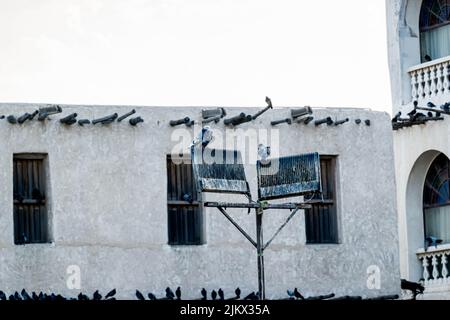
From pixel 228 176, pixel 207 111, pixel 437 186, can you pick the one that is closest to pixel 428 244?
pixel 437 186

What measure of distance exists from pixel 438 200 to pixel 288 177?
8476 millimetres

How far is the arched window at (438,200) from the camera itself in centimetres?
3566

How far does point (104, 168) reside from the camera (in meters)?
31.6

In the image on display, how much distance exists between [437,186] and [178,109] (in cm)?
663

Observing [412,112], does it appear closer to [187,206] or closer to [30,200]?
[187,206]

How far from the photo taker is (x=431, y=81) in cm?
3597

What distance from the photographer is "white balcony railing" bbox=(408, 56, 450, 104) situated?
116 ft

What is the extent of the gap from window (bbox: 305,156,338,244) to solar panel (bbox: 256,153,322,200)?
442 centimetres

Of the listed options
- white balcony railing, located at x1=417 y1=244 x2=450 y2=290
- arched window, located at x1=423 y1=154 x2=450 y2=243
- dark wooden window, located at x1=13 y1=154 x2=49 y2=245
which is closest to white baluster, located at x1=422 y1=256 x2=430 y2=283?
white balcony railing, located at x1=417 y1=244 x2=450 y2=290

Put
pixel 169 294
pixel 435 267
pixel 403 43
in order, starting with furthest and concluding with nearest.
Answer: pixel 403 43
pixel 435 267
pixel 169 294

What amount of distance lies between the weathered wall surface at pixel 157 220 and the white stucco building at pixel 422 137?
6.97ft

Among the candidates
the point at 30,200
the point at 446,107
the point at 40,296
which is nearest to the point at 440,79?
the point at 446,107

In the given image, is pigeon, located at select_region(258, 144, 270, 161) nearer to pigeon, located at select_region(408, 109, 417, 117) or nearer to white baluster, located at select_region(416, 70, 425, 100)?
pigeon, located at select_region(408, 109, 417, 117)
